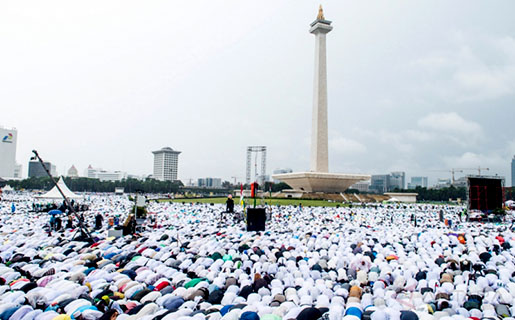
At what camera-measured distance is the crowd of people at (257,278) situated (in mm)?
7379

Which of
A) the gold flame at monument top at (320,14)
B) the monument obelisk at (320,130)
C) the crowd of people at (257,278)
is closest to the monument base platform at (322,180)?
the monument obelisk at (320,130)

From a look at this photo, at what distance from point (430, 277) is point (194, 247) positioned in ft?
24.5

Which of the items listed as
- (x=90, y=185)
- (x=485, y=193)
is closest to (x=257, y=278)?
(x=485, y=193)

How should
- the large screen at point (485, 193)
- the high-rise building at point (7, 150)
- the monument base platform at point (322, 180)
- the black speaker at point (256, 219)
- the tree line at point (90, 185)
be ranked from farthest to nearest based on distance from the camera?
the high-rise building at point (7, 150) → the tree line at point (90, 185) → the monument base platform at point (322, 180) → the large screen at point (485, 193) → the black speaker at point (256, 219)

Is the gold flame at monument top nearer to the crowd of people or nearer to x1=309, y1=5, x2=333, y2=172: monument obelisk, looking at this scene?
x1=309, y1=5, x2=333, y2=172: monument obelisk

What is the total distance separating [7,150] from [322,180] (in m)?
104

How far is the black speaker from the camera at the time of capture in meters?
18.2

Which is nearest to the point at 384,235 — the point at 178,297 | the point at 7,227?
the point at 178,297

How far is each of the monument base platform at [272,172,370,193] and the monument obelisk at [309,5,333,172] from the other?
187cm

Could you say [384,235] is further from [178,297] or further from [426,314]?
[178,297]

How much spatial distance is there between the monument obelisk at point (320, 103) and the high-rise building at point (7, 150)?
101814 mm

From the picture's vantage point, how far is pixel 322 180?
2270 inches

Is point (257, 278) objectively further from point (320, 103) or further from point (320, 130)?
point (320, 103)

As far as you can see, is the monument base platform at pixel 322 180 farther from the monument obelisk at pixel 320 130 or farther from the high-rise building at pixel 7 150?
the high-rise building at pixel 7 150
